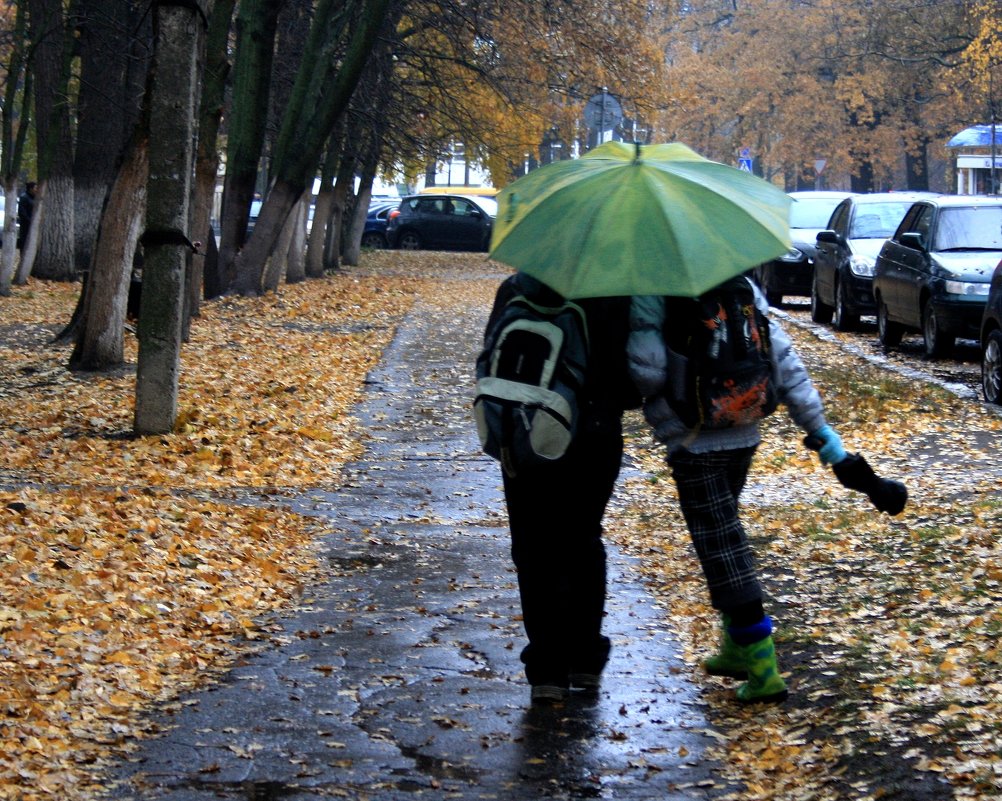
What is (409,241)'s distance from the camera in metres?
47.2

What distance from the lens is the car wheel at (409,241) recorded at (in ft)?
154

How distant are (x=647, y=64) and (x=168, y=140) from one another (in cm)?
1868

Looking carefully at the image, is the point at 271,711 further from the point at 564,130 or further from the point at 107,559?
the point at 564,130

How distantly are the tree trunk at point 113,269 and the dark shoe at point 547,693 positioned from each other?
8.11 m

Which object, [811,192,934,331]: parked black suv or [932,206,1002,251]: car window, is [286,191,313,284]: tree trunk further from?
[932,206,1002,251]: car window

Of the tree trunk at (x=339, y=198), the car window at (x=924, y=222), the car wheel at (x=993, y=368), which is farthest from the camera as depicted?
the tree trunk at (x=339, y=198)

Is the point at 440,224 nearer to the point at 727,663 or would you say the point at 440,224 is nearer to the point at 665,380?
the point at 727,663

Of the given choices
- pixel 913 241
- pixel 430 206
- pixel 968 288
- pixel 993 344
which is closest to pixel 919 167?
pixel 430 206

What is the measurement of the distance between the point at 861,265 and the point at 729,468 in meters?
15.8

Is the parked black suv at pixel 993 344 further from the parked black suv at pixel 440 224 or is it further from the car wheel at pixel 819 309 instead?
the parked black suv at pixel 440 224

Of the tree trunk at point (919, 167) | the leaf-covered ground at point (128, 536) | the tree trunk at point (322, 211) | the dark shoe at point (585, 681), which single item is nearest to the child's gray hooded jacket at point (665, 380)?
the dark shoe at point (585, 681)

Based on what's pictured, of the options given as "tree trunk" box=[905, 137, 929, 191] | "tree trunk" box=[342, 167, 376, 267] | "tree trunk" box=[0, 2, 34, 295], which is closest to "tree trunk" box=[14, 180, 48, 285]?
"tree trunk" box=[0, 2, 34, 295]

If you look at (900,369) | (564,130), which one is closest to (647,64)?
(564,130)

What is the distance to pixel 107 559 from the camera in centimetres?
653
